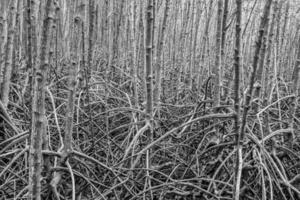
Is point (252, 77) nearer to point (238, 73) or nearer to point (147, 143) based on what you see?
point (238, 73)

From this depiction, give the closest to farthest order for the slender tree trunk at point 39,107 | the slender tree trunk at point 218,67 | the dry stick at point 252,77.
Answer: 1. the slender tree trunk at point 39,107
2. the dry stick at point 252,77
3. the slender tree trunk at point 218,67

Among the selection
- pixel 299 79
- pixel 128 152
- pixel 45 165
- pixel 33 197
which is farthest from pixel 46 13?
pixel 299 79

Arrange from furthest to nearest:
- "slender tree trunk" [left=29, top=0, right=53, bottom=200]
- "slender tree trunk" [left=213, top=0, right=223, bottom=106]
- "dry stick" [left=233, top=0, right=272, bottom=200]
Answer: "slender tree trunk" [left=213, top=0, right=223, bottom=106], "dry stick" [left=233, top=0, right=272, bottom=200], "slender tree trunk" [left=29, top=0, right=53, bottom=200]

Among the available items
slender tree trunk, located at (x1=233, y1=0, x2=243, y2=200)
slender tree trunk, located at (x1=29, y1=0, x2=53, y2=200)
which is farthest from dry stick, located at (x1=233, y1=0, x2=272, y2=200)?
slender tree trunk, located at (x1=29, y1=0, x2=53, y2=200)

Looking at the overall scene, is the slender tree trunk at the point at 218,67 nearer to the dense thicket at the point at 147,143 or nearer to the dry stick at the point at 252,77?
the dense thicket at the point at 147,143

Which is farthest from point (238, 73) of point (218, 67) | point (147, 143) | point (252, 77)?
point (147, 143)

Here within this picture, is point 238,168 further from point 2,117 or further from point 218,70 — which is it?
point 2,117

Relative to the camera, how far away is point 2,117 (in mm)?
2033

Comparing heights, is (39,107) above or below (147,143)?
above

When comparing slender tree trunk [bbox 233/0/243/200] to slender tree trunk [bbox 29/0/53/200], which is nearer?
slender tree trunk [bbox 29/0/53/200]

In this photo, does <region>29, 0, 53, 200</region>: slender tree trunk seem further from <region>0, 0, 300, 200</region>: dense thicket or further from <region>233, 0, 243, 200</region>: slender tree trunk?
<region>233, 0, 243, 200</region>: slender tree trunk

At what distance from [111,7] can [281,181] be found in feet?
12.9

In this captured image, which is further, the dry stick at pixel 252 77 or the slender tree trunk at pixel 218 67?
the slender tree trunk at pixel 218 67

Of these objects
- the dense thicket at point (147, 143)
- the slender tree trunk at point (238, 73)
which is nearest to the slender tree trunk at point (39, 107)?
the dense thicket at point (147, 143)
